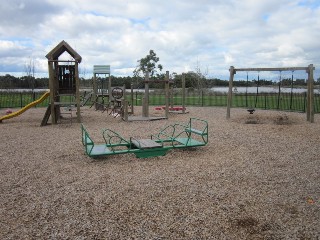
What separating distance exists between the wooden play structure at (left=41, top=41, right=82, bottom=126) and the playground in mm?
3837

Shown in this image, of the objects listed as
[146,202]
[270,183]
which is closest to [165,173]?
[146,202]

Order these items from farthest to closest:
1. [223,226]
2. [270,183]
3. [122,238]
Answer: [270,183] < [223,226] < [122,238]

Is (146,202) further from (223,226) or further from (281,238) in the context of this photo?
(281,238)

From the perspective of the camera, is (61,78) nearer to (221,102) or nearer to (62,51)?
(62,51)

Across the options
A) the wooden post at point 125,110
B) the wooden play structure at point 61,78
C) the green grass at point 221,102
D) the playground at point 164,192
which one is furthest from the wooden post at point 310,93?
the wooden play structure at point 61,78

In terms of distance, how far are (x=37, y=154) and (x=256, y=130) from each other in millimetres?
6621

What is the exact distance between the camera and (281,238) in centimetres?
336

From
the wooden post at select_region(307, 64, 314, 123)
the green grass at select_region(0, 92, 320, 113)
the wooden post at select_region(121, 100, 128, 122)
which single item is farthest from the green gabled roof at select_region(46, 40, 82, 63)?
the wooden post at select_region(307, 64, 314, 123)

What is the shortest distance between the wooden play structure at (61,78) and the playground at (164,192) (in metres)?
3.84

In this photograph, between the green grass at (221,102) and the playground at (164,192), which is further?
the green grass at (221,102)

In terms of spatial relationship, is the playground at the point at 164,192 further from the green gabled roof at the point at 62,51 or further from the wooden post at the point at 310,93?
the green gabled roof at the point at 62,51

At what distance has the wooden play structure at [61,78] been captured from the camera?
11589 mm

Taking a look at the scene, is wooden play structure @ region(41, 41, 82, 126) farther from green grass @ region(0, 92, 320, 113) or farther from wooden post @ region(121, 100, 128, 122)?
green grass @ region(0, 92, 320, 113)

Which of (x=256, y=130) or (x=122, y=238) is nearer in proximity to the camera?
(x=122, y=238)
